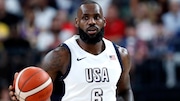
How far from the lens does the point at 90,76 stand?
618cm

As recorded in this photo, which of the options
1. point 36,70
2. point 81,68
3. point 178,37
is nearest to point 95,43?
point 81,68

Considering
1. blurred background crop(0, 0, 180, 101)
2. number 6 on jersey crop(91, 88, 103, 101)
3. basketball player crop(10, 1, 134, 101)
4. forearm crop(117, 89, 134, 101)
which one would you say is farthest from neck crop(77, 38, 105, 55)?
blurred background crop(0, 0, 180, 101)

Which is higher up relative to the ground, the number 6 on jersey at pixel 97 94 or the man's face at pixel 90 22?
the man's face at pixel 90 22

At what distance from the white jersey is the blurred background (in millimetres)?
3899

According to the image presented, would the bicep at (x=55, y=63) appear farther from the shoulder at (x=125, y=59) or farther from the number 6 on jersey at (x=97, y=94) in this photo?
the shoulder at (x=125, y=59)

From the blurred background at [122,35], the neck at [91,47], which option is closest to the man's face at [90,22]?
the neck at [91,47]

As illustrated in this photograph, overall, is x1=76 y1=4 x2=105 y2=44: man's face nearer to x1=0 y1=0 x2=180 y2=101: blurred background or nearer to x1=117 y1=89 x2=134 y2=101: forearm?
x1=117 y1=89 x2=134 y2=101: forearm

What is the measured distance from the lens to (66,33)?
38.9ft

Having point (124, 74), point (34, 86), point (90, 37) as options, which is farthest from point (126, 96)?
point (34, 86)

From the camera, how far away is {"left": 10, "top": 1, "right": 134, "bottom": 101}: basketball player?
6.15 meters

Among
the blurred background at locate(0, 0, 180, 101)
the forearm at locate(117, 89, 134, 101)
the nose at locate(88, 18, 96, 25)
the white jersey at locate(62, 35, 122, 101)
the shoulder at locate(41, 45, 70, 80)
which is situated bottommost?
the blurred background at locate(0, 0, 180, 101)

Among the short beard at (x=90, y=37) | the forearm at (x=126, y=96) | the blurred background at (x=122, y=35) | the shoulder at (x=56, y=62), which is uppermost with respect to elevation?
the short beard at (x=90, y=37)

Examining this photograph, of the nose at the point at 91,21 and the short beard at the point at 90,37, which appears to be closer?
the nose at the point at 91,21

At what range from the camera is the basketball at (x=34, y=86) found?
5.81 metres
